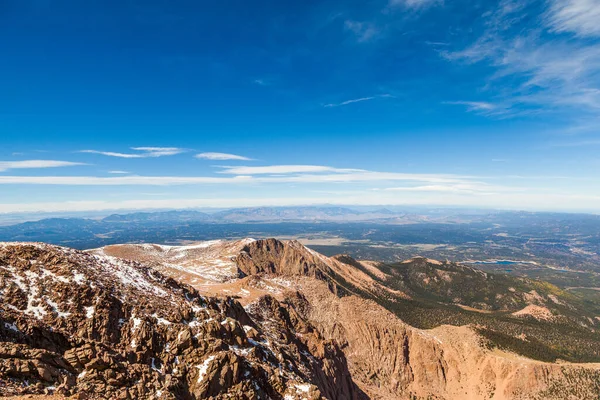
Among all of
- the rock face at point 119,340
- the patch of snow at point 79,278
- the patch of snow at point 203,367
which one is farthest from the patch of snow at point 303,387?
the patch of snow at point 79,278

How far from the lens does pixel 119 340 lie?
3525 centimetres

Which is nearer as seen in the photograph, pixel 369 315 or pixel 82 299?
pixel 82 299

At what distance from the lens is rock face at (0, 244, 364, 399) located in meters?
24.1

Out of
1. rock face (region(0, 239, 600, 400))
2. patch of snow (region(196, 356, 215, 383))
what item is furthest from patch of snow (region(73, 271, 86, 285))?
patch of snow (region(196, 356, 215, 383))

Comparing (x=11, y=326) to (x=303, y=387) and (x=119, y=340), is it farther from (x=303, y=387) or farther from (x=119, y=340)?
(x=303, y=387)

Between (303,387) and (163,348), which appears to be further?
(303,387)

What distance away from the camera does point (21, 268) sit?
38.5 m

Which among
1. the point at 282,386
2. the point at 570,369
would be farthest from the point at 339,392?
the point at 570,369

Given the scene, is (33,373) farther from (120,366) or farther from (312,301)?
(312,301)

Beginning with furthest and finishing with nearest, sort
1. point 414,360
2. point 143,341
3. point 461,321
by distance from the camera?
point 461,321 → point 414,360 → point 143,341

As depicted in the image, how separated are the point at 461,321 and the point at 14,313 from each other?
176 meters

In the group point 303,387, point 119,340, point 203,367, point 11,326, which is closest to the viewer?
point 11,326

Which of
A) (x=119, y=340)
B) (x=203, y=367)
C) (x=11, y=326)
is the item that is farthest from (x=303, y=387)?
(x=11, y=326)

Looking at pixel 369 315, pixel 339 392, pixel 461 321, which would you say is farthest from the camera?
pixel 461 321
